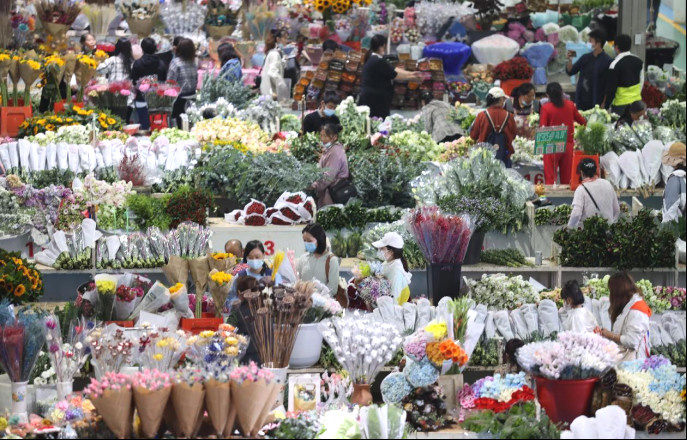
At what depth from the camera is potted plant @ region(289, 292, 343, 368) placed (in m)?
6.92

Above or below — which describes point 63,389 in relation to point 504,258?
below

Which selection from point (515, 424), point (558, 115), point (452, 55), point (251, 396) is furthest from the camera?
point (452, 55)

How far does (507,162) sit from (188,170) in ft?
9.14

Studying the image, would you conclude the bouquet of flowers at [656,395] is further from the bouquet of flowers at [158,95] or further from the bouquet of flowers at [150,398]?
the bouquet of flowers at [158,95]

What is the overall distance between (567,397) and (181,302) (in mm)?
2663

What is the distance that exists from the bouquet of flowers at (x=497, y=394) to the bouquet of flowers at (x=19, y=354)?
6.62 ft

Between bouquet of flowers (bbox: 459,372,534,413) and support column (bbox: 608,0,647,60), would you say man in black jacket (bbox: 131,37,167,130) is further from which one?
bouquet of flowers (bbox: 459,372,534,413)

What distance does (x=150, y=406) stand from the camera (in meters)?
5.26

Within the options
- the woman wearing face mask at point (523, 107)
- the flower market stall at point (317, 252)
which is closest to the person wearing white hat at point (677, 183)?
the flower market stall at point (317, 252)

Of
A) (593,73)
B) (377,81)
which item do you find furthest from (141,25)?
(593,73)

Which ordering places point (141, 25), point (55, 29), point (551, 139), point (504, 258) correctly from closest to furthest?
point (504, 258) → point (551, 139) → point (55, 29) → point (141, 25)

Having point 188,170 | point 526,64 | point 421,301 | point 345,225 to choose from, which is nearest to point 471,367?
point 421,301

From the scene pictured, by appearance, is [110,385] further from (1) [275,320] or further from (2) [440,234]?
(2) [440,234]

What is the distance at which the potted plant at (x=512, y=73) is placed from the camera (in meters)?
14.8
